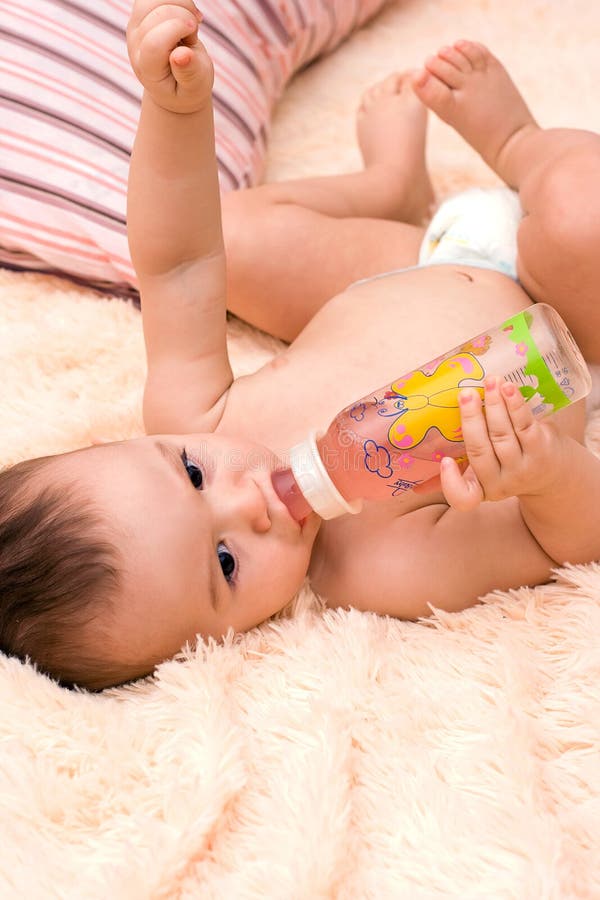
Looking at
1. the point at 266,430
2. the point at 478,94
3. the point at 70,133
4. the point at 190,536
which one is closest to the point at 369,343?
the point at 266,430

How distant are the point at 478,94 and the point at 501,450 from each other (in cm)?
80

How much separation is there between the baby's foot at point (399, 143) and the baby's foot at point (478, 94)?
0.54 feet

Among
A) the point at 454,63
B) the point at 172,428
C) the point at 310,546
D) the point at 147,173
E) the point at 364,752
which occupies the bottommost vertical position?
the point at 364,752

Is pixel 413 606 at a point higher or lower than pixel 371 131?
lower

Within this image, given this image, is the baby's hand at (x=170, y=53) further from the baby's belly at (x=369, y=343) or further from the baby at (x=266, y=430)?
the baby's belly at (x=369, y=343)

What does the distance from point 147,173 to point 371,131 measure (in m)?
0.75

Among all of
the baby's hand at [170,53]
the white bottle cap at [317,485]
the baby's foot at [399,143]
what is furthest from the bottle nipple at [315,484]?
the baby's foot at [399,143]

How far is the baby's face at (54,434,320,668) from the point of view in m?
0.98

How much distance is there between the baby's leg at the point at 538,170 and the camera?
1.20 metres

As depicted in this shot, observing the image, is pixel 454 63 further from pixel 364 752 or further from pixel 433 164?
pixel 364 752

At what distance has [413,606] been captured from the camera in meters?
1.10

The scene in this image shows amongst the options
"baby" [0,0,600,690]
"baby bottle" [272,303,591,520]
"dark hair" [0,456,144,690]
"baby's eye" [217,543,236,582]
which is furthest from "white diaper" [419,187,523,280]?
"dark hair" [0,456,144,690]

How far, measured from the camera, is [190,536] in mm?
1000

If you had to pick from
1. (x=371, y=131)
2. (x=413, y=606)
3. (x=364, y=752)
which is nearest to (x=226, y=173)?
(x=371, y=131)
